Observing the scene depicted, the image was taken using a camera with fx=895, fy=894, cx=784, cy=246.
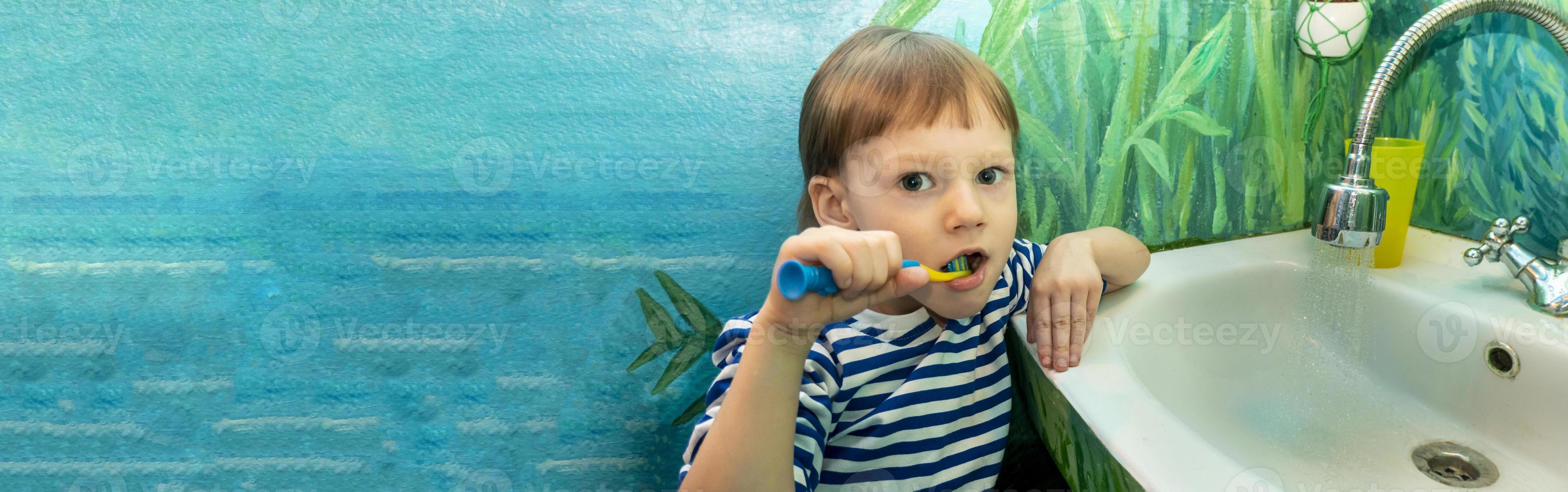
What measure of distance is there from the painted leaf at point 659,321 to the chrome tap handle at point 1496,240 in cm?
71

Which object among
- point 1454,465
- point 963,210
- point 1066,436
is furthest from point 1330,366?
point 963,210

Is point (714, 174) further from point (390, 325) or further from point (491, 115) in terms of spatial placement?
point (390, 325)

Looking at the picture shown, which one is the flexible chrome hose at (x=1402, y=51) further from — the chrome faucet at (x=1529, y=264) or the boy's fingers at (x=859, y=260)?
the boy's fingers at (x=859, y=260)

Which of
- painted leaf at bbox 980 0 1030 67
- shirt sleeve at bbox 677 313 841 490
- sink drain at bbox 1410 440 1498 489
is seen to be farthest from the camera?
painted leaf at bbox 980 0 1030 67

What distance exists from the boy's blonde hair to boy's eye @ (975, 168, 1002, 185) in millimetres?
40

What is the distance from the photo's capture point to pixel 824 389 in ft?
2.29

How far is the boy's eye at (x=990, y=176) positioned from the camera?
696 mm

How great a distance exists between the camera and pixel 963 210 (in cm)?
66

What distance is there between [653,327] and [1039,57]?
17.9 inches

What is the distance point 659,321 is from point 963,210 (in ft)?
1.09

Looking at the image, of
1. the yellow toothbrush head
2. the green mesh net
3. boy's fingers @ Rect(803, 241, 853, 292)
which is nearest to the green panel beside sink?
the yellow toothbrush head

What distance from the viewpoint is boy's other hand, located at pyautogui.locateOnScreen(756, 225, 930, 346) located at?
55cm

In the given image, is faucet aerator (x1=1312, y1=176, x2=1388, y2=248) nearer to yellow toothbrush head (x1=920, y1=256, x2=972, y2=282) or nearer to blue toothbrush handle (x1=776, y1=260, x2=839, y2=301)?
yellow toothbrush head (x1=920, y1=256, x2=972, y2=282)

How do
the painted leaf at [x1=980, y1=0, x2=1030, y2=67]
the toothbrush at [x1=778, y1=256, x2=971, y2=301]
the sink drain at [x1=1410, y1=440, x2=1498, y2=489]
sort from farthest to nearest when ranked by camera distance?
the painted leaf at [x1=980, y1=0, x2=1030, y2=67] < the sink drain at [x1=1410, y1=440, x2=1498, y2=489] < the toothbrush at [x1=778, y1=256, x2=971, y2=301]
